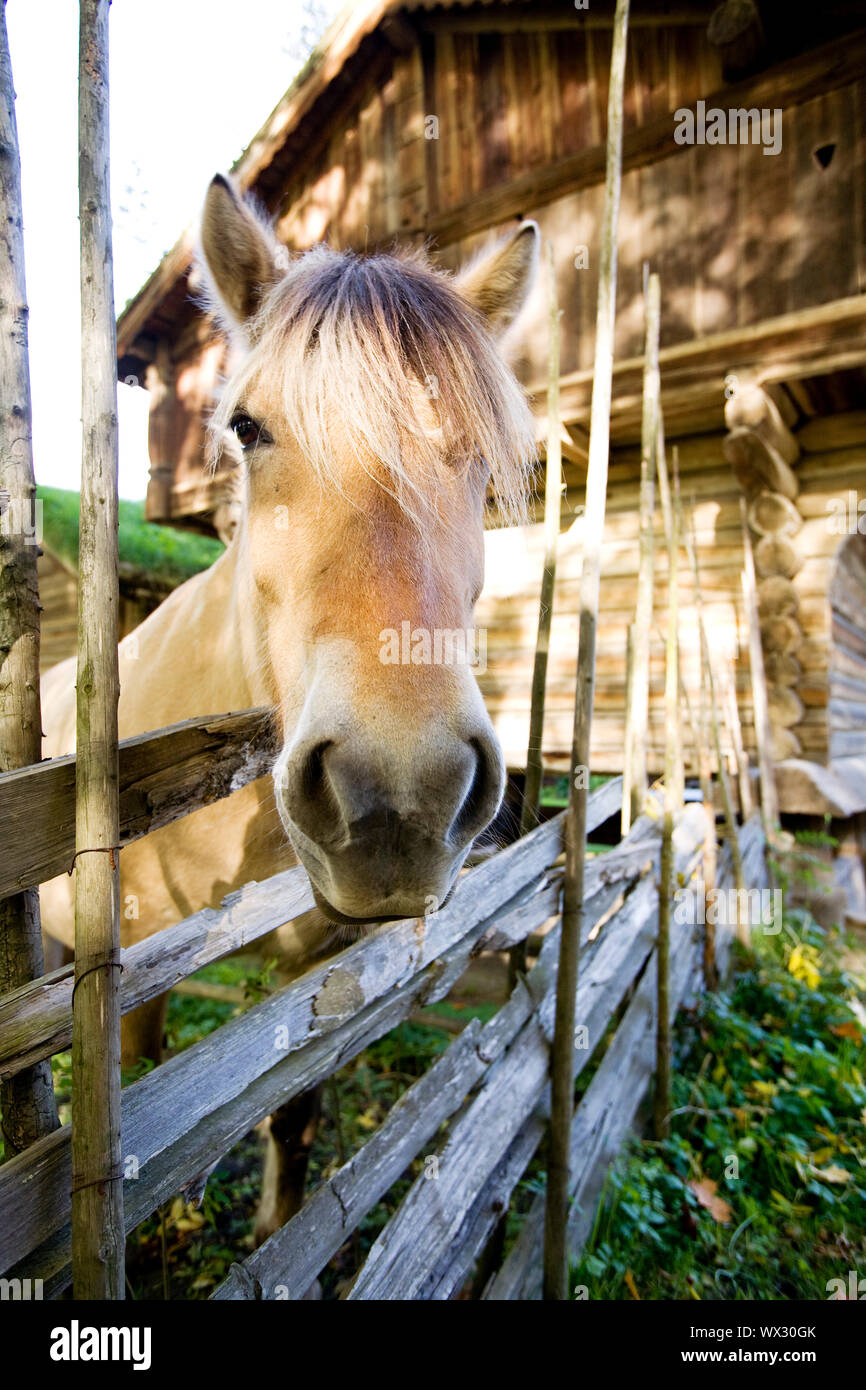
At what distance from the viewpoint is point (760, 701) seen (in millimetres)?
5871

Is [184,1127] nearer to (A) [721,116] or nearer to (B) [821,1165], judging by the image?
(B) [821,1165]

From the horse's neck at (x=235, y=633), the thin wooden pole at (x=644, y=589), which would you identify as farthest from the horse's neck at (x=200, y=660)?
the thin wooden pole at (x=644, y=589)

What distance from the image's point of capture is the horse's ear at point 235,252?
197 cm

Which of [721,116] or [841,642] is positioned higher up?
[721,116]

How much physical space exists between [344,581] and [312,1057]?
1229mm

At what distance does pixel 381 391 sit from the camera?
1.62 meters

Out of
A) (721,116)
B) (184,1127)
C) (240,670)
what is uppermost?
(721,116)

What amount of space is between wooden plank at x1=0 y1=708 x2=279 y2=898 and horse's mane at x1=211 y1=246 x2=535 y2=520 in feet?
2.13

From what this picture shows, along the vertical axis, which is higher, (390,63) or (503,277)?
(390,63)

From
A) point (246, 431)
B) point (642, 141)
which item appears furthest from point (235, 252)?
point (642, 141)

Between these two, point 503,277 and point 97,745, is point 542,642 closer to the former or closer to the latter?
point 503,277

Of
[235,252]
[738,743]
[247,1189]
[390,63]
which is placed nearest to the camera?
[235,252]
